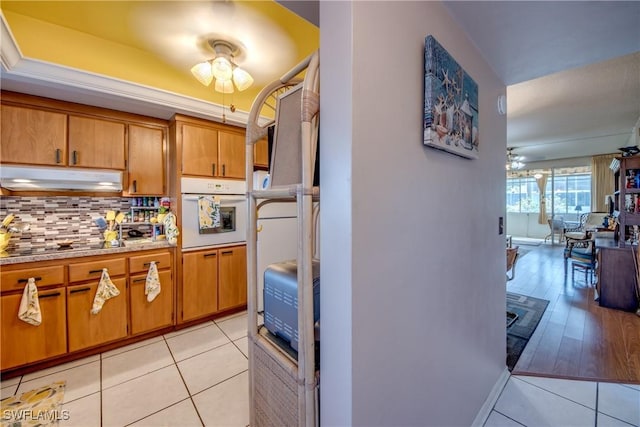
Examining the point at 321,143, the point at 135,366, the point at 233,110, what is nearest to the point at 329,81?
the point at 321,143

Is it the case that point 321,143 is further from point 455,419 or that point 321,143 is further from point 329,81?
point 455,419

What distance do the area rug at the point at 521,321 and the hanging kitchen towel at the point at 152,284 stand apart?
10.4ft

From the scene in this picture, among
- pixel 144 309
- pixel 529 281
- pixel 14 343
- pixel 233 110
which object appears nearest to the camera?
pixel 14 343

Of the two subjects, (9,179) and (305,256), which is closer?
(305,256)

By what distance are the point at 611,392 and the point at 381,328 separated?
86.1 inches

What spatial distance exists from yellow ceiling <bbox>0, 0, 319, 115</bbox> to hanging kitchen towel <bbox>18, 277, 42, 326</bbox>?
5.62 feet

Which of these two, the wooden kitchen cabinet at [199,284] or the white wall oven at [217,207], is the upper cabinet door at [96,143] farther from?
the wooden kitchen cabinet at [199,284]

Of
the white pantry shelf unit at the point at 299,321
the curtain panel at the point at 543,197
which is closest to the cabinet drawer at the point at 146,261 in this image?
the white pantry shelf unit at the point at 299,321

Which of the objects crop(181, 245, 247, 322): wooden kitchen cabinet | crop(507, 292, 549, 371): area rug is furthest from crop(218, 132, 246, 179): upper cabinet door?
crop(507, 292, 549, 371): area rug

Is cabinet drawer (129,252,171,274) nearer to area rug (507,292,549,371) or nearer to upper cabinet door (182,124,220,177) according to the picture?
upper cabinet door (182,124,220,177)

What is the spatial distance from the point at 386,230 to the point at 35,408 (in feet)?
8.33

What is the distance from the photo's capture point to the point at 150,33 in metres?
2.11

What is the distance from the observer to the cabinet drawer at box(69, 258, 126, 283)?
86.0 inches

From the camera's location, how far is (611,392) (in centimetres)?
183
